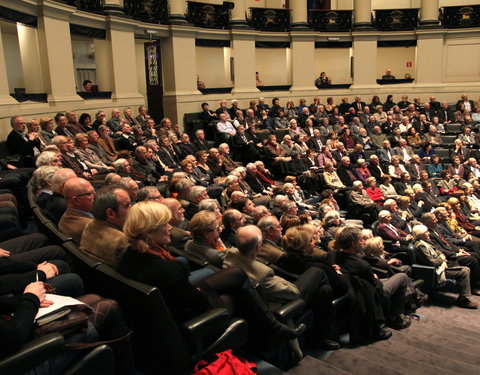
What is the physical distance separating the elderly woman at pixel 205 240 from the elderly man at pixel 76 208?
79 centimetres

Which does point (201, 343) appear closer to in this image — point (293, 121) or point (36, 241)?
point (36, 241)

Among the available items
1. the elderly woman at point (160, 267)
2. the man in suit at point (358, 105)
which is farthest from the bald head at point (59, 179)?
the man in suit at point (358, 105)

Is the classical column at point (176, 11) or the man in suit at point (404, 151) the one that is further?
the classical column at point (176, 11)

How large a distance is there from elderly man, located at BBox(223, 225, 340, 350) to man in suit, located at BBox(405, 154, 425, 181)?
751 cm

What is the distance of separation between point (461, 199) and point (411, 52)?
11.0 m

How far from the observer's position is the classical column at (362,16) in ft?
50.7

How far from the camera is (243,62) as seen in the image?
46.3ft

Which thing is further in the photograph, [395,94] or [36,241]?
[395,94]

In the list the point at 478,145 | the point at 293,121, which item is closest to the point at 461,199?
the point at 478,145

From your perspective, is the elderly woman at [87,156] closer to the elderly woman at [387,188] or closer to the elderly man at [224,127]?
the elderly man at [224,127]

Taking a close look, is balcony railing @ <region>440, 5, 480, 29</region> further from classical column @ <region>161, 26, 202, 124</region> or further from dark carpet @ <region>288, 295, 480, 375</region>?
dark carpet @ <region>288, 295, 480, 375</region>

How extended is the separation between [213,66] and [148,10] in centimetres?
439

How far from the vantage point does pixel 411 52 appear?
58.4 feet

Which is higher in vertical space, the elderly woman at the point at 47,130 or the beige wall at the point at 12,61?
the beige wall at the point at 12,61
